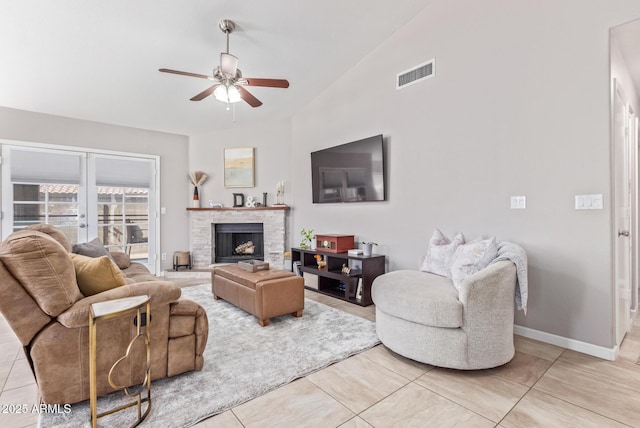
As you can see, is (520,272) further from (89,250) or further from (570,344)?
(89,250)

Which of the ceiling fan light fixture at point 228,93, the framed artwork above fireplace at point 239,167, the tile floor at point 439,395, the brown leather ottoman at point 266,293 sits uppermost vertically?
the ceiling fan light fixture at point 228,93

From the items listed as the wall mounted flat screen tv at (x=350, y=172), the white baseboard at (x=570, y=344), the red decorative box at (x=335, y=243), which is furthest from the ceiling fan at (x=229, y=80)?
the white baseboard at (x=570, y=344)

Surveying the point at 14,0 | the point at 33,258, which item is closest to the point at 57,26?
the point at 14,0

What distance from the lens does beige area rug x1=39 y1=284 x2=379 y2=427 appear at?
5.44 ft

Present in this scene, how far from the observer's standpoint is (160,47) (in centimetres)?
328

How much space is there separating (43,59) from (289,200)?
3.56 m

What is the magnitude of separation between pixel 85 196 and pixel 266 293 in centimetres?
387

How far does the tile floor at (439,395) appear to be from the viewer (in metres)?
1.62

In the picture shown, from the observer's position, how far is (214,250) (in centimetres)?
576

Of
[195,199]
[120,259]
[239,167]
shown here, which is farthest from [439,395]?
[195,199]

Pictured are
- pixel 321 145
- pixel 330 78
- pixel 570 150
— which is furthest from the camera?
pixel 321 145

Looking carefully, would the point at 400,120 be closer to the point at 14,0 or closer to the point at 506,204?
the point at 506,204

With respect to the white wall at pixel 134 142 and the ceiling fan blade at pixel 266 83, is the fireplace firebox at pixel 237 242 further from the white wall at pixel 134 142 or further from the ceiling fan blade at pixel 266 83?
the ceiling fan blade at pixel 266 83

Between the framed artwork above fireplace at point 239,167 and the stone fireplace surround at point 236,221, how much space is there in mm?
517
